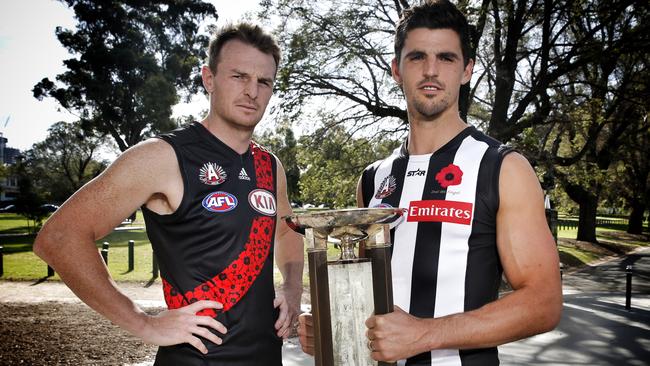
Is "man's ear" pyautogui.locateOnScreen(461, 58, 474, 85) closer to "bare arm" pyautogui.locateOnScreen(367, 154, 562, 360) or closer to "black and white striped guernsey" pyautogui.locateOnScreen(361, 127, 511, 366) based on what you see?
"black and white striped guernsey" pyautogui.locateOnScreen(361, 127, 511, 366)

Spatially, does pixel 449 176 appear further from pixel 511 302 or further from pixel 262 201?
pixel 262 201

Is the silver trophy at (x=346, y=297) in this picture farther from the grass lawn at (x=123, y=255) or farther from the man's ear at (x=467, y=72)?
the grass lawn at (x=123, y=255)

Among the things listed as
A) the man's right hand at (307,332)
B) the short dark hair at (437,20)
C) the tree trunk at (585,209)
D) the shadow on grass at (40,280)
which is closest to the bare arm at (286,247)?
the man's right hand at (307,332)

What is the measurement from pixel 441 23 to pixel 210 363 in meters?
2.00

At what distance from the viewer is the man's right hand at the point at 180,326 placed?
2172 mm

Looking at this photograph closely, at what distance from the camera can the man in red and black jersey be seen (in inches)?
85.9

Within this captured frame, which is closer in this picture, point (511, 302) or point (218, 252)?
point (511, 302)

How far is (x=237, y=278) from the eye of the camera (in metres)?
2.50

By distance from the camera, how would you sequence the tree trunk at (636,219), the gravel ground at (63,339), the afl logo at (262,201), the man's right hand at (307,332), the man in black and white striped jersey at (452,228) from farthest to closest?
the tree trunk at (636,219), the gravel ground at (63,339), the afl logo at (262,201), the man's right hand at (307,332), the man in black and white striped jersey at (452,228)

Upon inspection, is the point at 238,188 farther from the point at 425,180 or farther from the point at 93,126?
the point at 93,126

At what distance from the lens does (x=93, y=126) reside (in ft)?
104

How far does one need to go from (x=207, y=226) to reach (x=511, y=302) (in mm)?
1457

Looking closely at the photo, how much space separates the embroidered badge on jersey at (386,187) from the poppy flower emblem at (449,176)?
0.25 m

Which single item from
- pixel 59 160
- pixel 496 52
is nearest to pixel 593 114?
pixel 496 52
